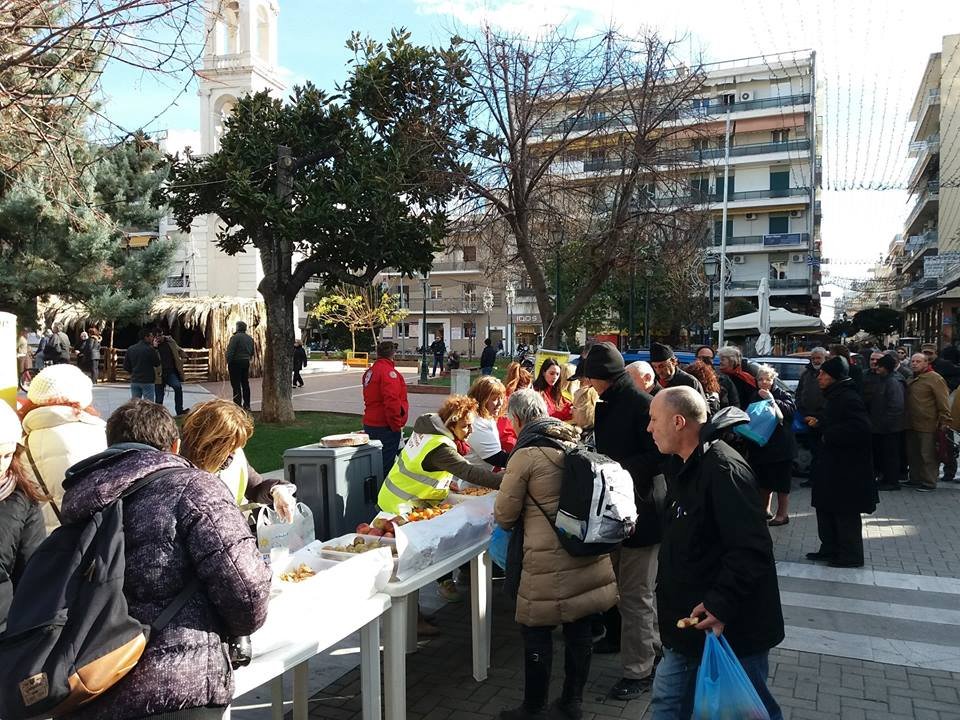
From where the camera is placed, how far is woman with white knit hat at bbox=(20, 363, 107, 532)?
3791 mm

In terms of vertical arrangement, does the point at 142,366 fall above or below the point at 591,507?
above

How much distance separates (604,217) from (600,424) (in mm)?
10285

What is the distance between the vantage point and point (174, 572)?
2229 mm

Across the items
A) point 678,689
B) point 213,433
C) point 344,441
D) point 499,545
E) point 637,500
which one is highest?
point 213,433

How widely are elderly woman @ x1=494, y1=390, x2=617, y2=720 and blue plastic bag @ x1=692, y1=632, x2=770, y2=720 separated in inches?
44.2

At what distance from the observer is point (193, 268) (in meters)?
47.3

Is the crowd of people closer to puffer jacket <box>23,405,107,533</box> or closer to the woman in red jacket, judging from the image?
puffer jacket <box>23,405,107,533</box>

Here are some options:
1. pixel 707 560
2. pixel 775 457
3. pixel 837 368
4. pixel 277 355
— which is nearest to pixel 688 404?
pixel 707 560

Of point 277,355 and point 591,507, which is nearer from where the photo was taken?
point 591,507

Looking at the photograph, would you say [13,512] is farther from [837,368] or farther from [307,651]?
[837,368]

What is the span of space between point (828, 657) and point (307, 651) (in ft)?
12.2

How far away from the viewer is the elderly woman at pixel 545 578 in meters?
3.87

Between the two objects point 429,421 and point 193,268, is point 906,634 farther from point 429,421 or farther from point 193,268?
point 193,268

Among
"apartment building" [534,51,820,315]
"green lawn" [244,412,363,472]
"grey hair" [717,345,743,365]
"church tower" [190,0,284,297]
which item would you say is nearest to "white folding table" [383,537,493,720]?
"grey hair" [717,345,743,365]
